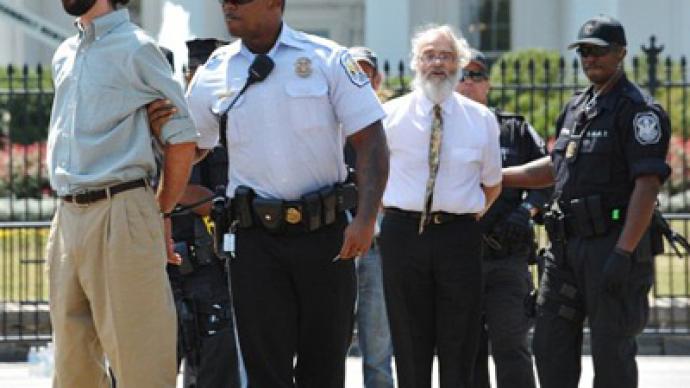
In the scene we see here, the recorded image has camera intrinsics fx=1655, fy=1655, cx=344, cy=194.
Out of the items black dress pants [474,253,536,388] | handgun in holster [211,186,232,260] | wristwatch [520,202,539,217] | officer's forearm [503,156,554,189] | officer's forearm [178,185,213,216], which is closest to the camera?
handgun in holster [211,186,232,260]

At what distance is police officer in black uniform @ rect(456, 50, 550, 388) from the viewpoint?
809cm

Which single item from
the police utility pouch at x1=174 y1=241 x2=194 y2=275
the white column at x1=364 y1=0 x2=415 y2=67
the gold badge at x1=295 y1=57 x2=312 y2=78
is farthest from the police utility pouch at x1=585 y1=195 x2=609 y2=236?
the white column at x1=364 y1=0 x2=415 y2=67

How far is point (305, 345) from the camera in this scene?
20.9ft

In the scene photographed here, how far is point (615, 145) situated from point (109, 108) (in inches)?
92.0

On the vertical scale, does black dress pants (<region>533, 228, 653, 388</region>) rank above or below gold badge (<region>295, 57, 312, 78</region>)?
below

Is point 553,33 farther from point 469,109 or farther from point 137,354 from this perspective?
point 137,354

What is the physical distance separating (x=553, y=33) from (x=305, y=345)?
24771 millimetres

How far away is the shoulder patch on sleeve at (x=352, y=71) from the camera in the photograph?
629 cm

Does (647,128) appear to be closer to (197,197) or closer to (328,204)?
(328,204)

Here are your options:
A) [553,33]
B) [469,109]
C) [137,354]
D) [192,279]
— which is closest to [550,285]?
[469,109]

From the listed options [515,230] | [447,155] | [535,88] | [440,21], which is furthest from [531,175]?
[440,21]

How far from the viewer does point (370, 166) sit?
20.6 ft

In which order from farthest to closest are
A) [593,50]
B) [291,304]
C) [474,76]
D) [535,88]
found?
[535,88], [474,76], [593,50], [291,304]

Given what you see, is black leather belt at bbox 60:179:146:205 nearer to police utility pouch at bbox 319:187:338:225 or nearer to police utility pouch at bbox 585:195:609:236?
police utility pouch at bbox 319:187:338:225
